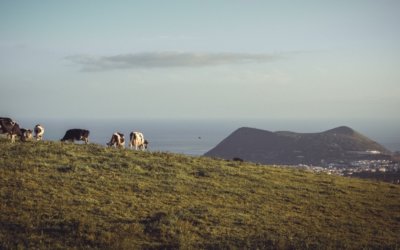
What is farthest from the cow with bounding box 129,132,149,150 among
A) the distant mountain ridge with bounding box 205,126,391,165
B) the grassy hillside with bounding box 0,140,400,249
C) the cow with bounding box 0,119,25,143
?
the distant mountain ridge with bounding box 205,126,391,165

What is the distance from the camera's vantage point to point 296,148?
13775cm

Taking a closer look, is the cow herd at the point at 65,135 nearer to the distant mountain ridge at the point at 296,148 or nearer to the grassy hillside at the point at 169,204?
the grassy hillside at the point at 169,204

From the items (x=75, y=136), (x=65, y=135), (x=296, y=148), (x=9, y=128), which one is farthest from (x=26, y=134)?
(x=296, y=148)

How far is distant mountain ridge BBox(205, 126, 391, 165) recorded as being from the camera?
12500cm

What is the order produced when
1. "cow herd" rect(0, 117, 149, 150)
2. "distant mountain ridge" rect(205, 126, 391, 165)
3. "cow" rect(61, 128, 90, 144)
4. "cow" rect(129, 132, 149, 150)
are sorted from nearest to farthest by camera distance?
"cow herd" rect(0, 117, 149, 150), "cow" rect(61, 128, 90, 144), "cow" rect(129, 132, 149, 150), "distant mountain ridge" rect(205, 126, 391, 165)

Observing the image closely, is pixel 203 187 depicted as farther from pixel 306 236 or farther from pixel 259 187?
pixel 306 236

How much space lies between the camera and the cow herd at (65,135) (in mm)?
29625

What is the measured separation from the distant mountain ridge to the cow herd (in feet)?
286

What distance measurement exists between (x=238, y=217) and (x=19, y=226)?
889 cm

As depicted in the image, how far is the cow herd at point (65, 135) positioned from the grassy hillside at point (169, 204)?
239 cm

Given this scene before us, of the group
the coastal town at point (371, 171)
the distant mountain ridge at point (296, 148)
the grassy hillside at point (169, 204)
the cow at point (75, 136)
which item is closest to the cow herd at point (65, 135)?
the cow at point (75, 136)

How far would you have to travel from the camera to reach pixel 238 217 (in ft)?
60.1

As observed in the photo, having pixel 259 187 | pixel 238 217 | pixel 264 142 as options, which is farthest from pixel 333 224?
pixel 264 142

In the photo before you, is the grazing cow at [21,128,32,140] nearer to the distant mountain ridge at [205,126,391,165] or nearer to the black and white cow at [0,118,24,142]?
the black and white cow at [0,118,24,142]
